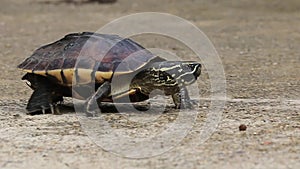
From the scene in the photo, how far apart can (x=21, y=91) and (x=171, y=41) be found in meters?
5.34

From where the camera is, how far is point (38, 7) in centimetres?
2023

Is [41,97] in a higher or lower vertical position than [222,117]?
higher

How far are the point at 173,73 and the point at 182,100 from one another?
0.42m

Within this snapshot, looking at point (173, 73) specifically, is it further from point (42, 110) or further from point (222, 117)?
point (42, 110)

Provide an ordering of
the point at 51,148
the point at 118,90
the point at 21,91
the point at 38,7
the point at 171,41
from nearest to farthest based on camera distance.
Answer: the point at 51,148, the point at 118,90, the point at 21,91, the point at 171,41, the point at 38,7

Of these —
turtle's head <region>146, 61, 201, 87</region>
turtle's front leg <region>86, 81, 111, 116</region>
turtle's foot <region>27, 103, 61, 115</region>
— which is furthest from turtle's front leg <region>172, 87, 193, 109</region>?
turtle's foot <region>27, 103, 61, 115</region>

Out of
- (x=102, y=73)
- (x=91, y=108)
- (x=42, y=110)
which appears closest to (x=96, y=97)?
(x=91, y=108)

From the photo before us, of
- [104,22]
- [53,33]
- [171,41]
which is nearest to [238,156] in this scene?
[171,41]

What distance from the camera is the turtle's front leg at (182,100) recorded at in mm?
6324

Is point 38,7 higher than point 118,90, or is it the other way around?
point 38,7

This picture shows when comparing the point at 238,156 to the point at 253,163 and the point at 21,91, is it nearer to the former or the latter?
the point at 253,163

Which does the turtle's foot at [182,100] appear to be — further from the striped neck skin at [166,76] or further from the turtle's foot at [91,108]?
the turtle's foot at [91,108]

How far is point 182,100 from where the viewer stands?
6348 millimetres

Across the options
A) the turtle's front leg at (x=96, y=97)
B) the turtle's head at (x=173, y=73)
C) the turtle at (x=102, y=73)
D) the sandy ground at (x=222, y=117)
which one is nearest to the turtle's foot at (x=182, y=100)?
the turtle at (x=102, y=73)
